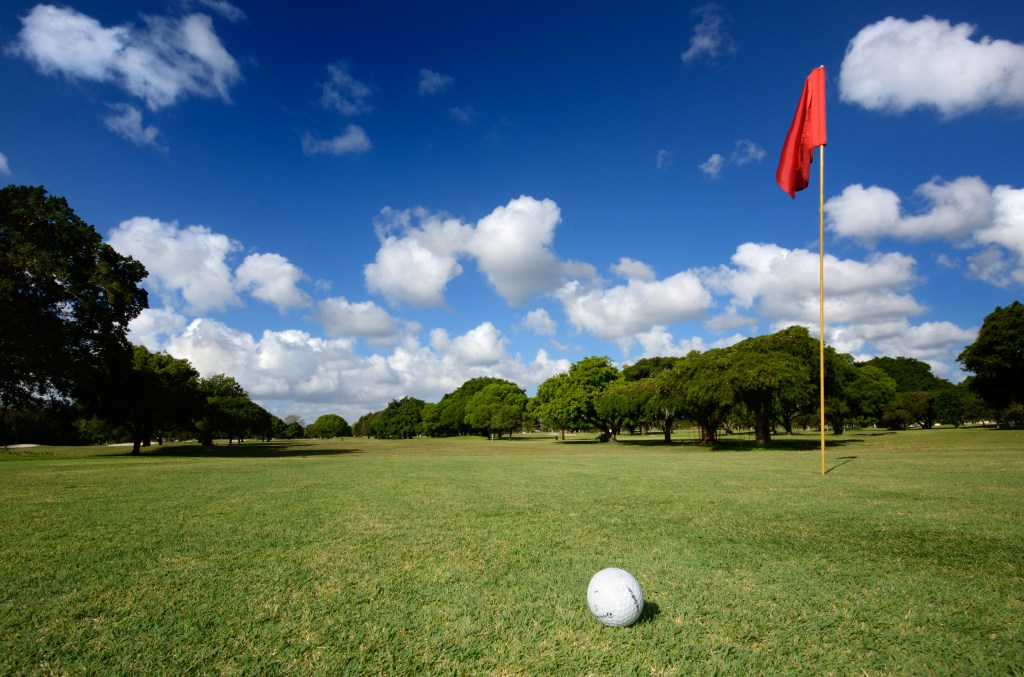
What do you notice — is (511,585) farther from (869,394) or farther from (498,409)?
(498,409)

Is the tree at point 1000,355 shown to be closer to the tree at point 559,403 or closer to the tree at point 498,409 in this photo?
the tree at point 559,403

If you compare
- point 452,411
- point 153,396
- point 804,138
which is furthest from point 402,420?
point 804,138

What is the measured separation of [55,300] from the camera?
2927cm

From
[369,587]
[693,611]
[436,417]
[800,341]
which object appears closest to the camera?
[693,611]

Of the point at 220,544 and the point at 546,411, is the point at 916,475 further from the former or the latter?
the point at 546,411

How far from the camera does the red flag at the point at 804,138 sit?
1530cm

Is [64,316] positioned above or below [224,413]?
above

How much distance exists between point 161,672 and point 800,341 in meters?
37.0

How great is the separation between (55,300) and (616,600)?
36655 mm

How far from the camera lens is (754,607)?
4.95m

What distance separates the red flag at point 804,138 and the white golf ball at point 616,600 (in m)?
15.6

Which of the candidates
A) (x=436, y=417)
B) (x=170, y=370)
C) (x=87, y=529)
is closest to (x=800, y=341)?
(x=87, y=529)

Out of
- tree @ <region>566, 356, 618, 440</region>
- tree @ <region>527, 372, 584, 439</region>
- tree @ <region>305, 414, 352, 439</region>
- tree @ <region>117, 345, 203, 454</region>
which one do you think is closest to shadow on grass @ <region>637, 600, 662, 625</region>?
tree @ <region>117, 345, 203, 454</region>

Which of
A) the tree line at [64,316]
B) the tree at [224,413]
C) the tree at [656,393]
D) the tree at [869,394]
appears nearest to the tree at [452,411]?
the tree at [224,413]
